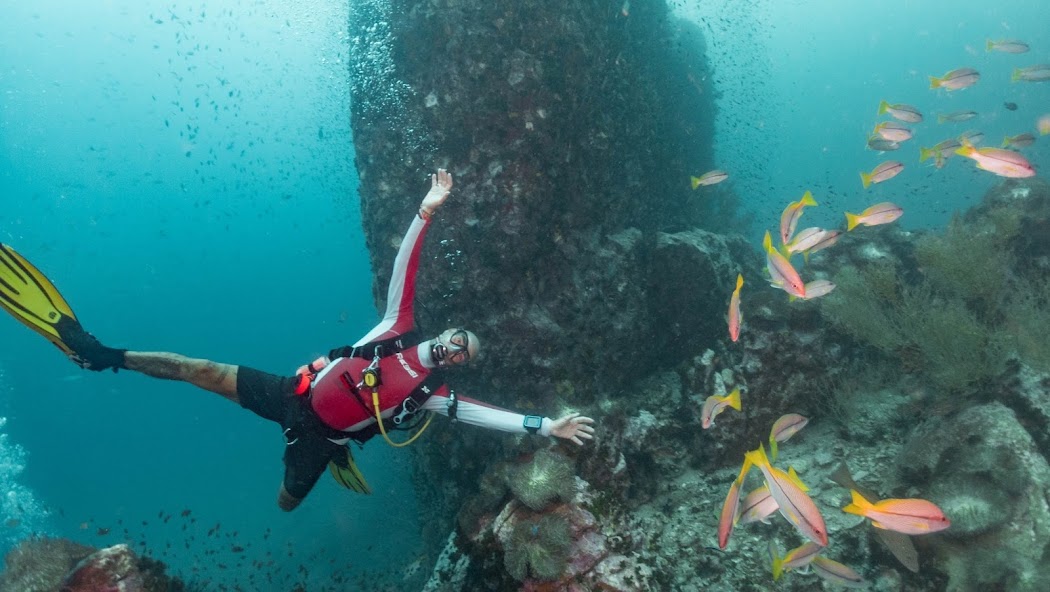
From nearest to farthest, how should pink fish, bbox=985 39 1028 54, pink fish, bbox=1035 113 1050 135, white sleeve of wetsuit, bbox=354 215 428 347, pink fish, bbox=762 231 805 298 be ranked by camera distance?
pink fish, bbox=762 231 805 298, white sleeve of wetsuit, bbox=354 215 428 347, pink fish, bbox=985 39 1028 54, pink fish, bbox=1035 113 1050 135

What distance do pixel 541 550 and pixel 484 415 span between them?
4.69ft

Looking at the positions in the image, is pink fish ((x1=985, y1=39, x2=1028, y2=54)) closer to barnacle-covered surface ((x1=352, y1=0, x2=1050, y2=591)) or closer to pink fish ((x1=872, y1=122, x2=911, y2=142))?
barnacle-covered surface ((x1=352, y1=0, x2=1050, y2=591))

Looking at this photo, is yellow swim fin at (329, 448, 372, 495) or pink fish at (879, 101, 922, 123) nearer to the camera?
yellow swim fin at (329, 448, 372, 495)

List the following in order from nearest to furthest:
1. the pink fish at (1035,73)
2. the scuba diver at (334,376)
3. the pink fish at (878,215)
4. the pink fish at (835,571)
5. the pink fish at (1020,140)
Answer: the pink fish at (835,571) → the scuba diver at (334,376) → the pink fish at (878,215) → the pink fish at (1020,140) → the pink fish at (1035,73)

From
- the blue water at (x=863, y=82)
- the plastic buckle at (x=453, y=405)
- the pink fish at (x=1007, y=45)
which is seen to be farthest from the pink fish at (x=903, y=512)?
the blue water at (x=863, y=82)

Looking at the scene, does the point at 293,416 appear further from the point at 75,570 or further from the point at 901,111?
the point at 901,111

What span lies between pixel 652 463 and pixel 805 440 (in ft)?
6.38

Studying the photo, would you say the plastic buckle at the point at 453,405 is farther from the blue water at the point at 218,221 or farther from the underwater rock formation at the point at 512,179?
the blue water at the point at 218,221

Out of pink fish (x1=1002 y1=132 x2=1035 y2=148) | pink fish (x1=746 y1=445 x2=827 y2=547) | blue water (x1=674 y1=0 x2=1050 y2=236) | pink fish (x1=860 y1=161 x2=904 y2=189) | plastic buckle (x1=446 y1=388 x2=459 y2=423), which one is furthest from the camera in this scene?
blue water (x1=674 y1=0 x2=1050 y2=236)

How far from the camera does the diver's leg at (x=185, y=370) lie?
5.54 metres

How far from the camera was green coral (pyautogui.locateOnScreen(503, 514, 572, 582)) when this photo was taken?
187 inches

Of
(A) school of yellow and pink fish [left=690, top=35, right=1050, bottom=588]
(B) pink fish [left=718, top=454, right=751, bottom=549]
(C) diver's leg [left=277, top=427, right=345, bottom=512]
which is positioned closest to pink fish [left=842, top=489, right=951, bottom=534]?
(A) school of yellow and pink fish [left=690, top=35, right=1050, bottom=588]

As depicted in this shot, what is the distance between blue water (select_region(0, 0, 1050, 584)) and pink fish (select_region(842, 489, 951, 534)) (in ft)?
47.5

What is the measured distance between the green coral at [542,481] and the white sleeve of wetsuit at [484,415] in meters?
0.38
